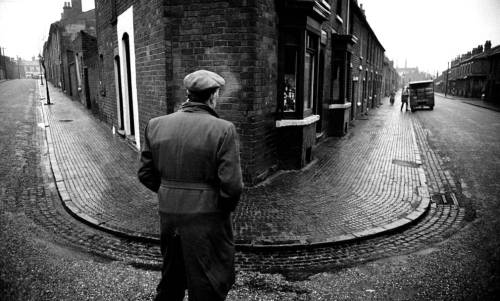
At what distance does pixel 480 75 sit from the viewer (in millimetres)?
48344

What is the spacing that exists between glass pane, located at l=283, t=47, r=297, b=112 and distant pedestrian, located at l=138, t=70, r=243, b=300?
602cm

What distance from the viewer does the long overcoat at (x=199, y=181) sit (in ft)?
7.79

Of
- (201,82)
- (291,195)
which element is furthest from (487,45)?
(201,82)

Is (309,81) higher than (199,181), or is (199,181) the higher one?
(309,81)

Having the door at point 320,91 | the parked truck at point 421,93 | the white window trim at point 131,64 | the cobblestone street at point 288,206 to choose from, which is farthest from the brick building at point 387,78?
the white window trim at point 131,64

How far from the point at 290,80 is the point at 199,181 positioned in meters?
6.55

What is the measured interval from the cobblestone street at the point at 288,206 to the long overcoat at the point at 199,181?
4.37ft

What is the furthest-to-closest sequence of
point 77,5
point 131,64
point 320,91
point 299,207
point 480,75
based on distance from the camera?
point 480,75 → point 77,5 → point 320,91 → point 131,64 → point 299,207

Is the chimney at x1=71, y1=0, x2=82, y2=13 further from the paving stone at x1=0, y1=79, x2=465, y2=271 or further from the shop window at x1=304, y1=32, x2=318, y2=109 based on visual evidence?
the shop window at x1=304, y1=32, x2=318, y2=109

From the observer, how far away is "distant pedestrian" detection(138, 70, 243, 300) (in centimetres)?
238

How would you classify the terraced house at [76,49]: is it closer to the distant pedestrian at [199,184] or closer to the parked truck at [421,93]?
the distant pedestrian at [199,184]

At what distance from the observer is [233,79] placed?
6895mm

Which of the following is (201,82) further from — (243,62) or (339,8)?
(339,8)

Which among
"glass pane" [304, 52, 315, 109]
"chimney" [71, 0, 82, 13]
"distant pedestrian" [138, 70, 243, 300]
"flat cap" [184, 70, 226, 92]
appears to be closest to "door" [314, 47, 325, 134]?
"glass pane" [304, 52, 315, 109]
